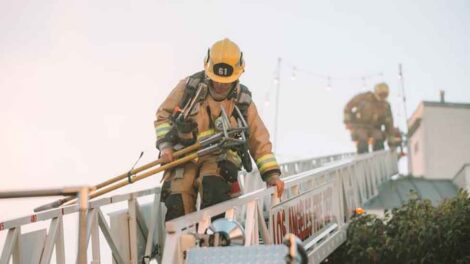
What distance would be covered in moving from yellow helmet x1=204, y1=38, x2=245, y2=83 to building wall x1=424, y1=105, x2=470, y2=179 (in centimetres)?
2705

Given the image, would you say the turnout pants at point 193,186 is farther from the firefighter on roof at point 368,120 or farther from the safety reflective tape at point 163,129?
the firefighter on roof at point 368,120

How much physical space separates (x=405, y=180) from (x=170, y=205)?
17.8 meters

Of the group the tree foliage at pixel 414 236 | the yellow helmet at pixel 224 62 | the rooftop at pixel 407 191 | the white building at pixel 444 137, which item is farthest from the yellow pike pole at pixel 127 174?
the white building at pixel 444 137

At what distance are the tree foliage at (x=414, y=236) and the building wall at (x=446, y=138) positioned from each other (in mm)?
22292

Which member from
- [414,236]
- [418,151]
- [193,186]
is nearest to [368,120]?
[414,236]

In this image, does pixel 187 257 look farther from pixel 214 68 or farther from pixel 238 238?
pixel 214 68

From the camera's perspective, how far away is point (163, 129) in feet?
20.6

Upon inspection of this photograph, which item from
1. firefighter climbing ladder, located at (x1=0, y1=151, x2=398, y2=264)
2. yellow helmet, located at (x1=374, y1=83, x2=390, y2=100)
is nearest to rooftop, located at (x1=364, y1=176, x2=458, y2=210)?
yellow helmet, located at (x1=374, y1=83, x2=390, y2=100)

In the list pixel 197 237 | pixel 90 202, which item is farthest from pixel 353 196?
pixel 197 237

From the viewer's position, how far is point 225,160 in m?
6.30

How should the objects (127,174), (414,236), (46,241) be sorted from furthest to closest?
(414,236) < (127,174) < (46,241)

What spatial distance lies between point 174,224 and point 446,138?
29.2 meters

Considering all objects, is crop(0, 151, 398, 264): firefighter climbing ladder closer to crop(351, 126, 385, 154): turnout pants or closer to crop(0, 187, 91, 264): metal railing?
crop(0, 187, 91, 264): metal railing

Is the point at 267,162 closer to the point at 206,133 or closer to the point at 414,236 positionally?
the point at 206,133
